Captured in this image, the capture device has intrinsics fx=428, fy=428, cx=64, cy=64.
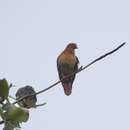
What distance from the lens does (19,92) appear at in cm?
138

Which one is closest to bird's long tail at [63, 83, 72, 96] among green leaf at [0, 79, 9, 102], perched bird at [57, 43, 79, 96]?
perched bird at [57, 43, 79, 96]

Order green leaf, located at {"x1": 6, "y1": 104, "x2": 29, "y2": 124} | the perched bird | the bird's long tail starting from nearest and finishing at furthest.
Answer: green leaf, located at {"x1": 6, "y1": 104, "x2": 29, "y2": 124}, the bird's long tail, the perched bird

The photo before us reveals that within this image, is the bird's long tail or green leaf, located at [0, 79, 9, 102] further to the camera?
the bird's long tail

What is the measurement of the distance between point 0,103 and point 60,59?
23.7ft

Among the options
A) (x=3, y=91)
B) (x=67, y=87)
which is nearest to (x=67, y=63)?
(x=67, y=87)

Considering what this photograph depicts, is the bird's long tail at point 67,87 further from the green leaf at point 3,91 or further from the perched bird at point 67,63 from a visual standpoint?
the green leaf at point 3,91

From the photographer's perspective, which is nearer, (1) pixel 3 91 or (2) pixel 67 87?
(1) pixel 3 91

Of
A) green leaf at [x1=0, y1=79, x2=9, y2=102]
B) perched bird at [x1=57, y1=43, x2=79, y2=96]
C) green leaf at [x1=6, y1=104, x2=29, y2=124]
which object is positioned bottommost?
green leaf at [x1=6, y1=104, x2=29, y2=124]

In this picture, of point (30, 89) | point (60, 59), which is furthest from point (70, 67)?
point (30, 89)

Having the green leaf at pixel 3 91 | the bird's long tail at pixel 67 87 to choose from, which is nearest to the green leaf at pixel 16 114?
the green leaf at pixel 3 91

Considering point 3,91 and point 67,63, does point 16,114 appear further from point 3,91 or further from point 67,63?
point 67,63

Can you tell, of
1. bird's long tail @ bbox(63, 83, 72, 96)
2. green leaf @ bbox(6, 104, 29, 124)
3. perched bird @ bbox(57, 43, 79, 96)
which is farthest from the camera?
perched bird @ bbox(57, 43, 79, 96)

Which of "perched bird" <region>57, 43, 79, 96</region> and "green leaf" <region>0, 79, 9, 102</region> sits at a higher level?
"perched bird" <region>57, 43, 79, 96</region>

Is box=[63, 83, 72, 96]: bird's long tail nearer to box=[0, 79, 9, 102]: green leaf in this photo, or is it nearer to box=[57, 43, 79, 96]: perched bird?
box=[57, 43, 79, 96]: perched bird
